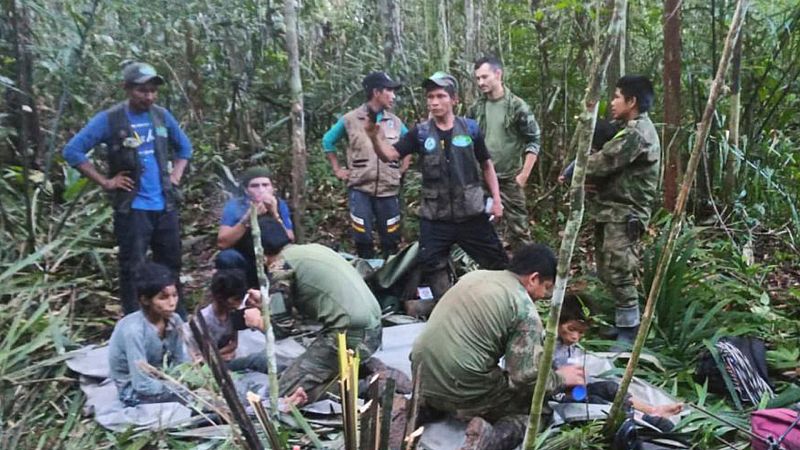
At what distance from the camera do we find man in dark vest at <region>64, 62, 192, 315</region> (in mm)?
4773

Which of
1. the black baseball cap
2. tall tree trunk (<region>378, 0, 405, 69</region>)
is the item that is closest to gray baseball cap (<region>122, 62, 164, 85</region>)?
the black baseball cap

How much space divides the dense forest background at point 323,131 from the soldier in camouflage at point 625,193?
258mm

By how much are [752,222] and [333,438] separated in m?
3.98

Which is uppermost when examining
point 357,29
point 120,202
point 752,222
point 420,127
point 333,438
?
point 357,29

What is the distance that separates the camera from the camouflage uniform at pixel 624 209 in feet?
15.8

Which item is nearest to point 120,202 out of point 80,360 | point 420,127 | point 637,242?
point 80,360

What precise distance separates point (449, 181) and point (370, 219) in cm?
115

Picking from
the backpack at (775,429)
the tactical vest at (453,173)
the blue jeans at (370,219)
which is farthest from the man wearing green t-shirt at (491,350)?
the blue jeans at (370,219)

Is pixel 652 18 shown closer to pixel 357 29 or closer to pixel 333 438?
pixel 357 29

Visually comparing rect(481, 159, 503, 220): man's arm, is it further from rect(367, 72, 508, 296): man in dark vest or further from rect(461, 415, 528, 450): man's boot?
rect(461, 415, 528, 450): man's boot

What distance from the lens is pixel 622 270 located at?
4.89m

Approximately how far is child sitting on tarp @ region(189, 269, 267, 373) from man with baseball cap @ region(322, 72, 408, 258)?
1673 mm

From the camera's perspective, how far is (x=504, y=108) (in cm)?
588

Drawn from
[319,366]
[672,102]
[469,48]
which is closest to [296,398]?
[319,366]
